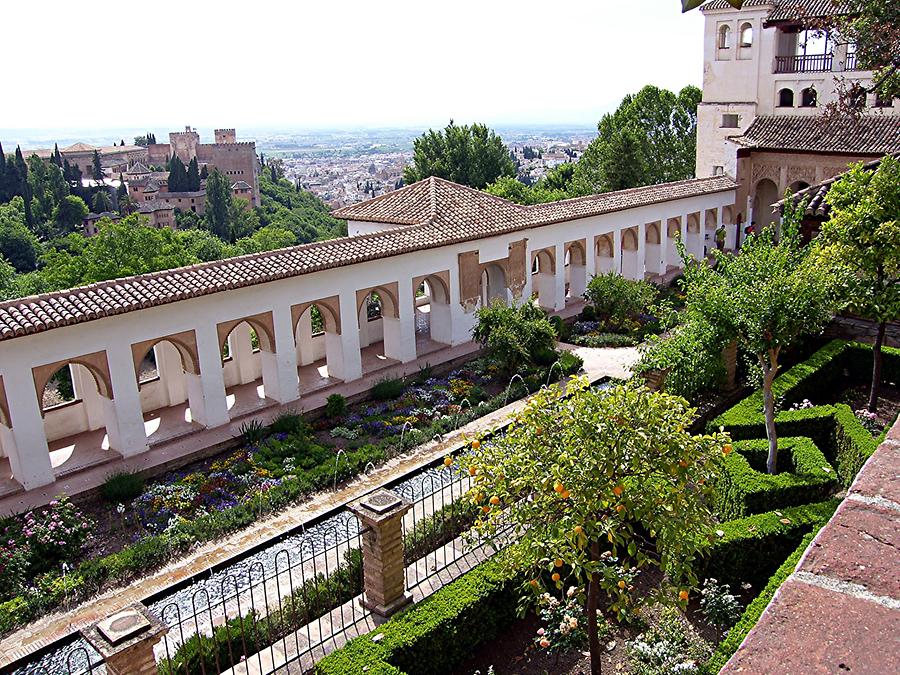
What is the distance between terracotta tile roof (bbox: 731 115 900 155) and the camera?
87.5ft

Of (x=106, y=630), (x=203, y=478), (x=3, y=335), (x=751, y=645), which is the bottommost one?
(x=203, y=478)

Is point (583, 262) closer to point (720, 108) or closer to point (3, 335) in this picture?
point (720, 108)

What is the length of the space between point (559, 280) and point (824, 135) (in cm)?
1262

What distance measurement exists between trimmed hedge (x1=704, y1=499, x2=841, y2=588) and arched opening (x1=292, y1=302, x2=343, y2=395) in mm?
9993

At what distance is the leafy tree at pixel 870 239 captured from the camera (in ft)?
40.7

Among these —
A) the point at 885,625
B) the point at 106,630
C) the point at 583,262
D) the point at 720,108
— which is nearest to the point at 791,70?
the point at 720,108

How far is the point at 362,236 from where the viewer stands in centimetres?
1802

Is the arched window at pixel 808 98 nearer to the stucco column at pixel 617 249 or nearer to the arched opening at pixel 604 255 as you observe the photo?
the stucco column at pixel 617 249

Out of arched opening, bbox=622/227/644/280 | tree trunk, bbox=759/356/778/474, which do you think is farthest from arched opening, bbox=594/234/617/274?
tree trunk, bbox=759/356/778/474

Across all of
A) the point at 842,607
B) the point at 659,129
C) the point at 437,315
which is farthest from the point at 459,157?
the point at 842,607

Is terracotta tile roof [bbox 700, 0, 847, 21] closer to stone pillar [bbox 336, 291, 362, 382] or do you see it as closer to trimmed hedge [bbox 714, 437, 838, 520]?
stone pillar [bbox 336, 291, 362, 382]

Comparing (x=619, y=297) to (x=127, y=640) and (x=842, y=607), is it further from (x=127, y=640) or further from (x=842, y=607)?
(x=842, y=607)

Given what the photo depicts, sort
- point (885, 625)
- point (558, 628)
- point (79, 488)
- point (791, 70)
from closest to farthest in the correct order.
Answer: point (885, 625) < point (558, 628) < point (79, 488) < point (791, 70)

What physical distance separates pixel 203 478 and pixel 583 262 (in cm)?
1397
